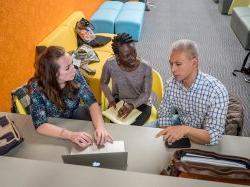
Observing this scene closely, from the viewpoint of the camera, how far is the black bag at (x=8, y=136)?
159 centimetres

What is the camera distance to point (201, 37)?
229 inches

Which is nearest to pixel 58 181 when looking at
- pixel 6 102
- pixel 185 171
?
pixel 185 171

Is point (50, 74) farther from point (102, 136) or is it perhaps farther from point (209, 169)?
point (209, 169)

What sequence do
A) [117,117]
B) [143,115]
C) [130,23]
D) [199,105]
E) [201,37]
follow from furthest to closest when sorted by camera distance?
[201,37] → [130,23] → [143,115] → [117,117] → [199,105]

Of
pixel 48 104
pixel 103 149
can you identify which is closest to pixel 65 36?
pixel 48 104

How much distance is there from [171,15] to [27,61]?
474cm

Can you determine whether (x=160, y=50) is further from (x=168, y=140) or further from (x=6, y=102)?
(x=168, y=140)

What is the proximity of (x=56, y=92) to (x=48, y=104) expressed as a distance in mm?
103

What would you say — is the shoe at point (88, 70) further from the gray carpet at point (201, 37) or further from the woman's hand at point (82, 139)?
the woman's hand at point (82, 139)

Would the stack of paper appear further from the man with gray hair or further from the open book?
the open book

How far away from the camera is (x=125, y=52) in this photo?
94.6 inches

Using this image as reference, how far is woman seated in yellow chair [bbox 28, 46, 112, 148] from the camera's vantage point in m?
1.80

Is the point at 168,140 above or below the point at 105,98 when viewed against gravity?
above

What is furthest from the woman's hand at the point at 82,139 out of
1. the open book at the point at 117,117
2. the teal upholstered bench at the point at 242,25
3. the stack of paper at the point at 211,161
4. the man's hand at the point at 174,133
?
the teal upholstered bench at the point at 242,25
